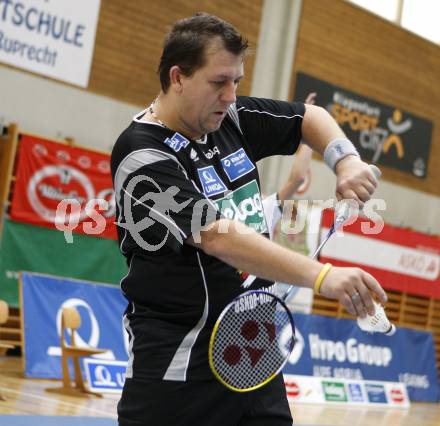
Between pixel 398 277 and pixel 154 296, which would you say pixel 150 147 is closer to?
pixel 154 296

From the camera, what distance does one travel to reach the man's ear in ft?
9.12

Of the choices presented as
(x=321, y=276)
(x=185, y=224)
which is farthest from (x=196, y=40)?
(x=321, y=276)

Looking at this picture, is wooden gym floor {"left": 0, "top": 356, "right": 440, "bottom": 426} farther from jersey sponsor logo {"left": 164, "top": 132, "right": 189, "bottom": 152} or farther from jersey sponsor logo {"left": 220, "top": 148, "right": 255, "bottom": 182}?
jersey sponsor logo {"left": 164, "top": 132, "right": 189, "bottom": 152}

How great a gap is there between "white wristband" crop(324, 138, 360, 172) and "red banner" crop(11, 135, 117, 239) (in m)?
9.65

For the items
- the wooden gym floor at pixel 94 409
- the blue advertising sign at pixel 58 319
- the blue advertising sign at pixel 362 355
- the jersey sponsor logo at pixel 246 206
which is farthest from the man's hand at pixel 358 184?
the blue advertising sign at pixel 362 355

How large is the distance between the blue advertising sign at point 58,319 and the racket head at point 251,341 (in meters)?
7.30

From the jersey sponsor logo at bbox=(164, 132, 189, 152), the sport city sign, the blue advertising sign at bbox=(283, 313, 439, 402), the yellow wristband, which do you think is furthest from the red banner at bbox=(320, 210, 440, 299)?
the yellow wristband

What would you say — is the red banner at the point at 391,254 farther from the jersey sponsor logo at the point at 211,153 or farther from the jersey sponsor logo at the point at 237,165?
the jersey sponsor logo at the point at 211,153

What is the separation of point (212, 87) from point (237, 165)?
383 mm

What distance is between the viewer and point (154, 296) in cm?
281

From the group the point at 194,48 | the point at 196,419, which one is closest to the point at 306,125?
the point at 194,48

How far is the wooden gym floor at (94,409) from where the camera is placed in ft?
25.8

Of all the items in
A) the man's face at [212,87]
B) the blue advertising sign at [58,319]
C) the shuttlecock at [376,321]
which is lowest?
the blue advertising sign at [58,319]

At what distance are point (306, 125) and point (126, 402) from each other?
1.25 m
